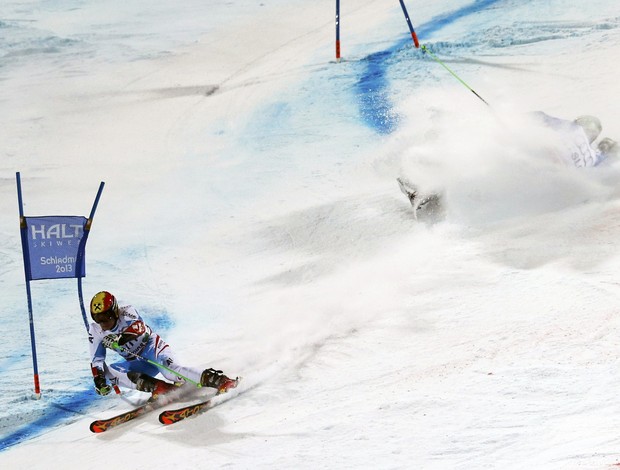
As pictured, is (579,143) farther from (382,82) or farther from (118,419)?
(118,419)

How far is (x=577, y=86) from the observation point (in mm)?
13352

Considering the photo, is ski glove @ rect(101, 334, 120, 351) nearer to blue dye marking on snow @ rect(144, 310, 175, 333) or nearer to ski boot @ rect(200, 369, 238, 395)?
ski boot @ rect(200, 369, 238, 395)

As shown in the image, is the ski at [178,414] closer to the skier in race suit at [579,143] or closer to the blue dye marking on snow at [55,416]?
the blue dye marking on snow at [55,416]

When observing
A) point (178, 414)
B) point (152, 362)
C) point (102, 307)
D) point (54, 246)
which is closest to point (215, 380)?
point (178, 414)

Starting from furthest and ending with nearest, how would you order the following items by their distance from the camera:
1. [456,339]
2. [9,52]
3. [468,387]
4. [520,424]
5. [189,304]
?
[9,52]
[189,304]
[456,339]
[468,387]
[520,424]

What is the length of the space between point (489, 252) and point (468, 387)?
2608 millimetres

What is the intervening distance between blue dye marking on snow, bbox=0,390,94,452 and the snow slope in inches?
0.8

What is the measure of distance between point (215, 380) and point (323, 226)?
383 cm

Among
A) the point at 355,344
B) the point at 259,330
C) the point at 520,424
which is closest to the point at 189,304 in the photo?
the point at 259,330

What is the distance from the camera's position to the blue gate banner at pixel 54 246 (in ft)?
26.2

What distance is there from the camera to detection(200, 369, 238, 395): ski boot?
703 cm

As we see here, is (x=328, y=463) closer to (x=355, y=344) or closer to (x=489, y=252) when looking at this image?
(x=355, y=344)

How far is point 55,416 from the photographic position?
7738 mm

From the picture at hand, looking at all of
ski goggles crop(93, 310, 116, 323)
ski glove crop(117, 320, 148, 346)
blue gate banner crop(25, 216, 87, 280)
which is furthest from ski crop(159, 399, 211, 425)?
blue gate banner crop(25, 216, 87, 280)
